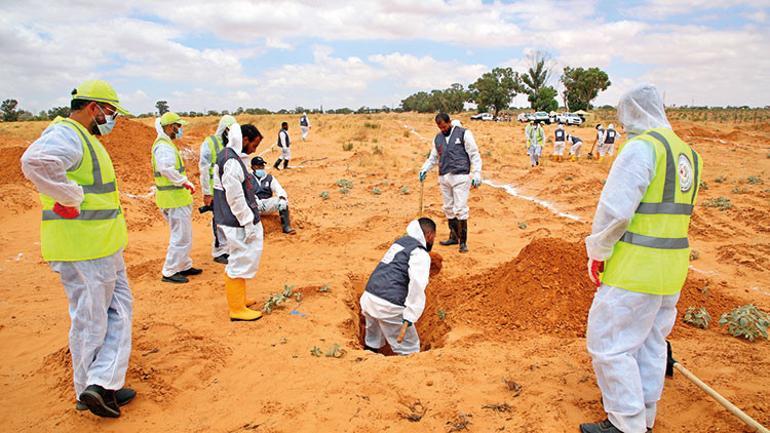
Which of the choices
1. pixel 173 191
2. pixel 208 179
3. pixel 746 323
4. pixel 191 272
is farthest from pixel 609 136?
pixel 173 191

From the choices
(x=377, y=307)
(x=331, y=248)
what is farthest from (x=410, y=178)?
(x=377, y=307)

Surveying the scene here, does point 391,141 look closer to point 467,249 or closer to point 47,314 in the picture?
point 467,249

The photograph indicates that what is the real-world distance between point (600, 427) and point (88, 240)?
136 inches

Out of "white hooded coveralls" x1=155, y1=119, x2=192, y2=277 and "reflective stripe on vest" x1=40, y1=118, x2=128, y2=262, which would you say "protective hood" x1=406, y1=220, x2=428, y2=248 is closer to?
"reflective stripe on vest" x1=40, y1=118, x2=128, y2=262

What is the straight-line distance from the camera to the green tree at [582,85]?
47875 mm

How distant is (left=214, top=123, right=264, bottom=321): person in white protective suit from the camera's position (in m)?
4.49

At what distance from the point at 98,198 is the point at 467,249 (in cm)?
520

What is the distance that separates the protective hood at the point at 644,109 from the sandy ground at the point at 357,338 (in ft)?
6.12

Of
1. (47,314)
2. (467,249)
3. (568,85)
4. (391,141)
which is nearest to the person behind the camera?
(47,314)

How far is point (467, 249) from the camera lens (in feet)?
23.5

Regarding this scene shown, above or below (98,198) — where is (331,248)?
below

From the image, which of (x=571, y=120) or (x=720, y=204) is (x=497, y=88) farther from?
(x=720, y=204)

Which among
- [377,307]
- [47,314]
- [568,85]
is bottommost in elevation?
[47,314]

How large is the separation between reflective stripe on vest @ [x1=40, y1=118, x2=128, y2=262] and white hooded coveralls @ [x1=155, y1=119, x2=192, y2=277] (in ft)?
7.88
